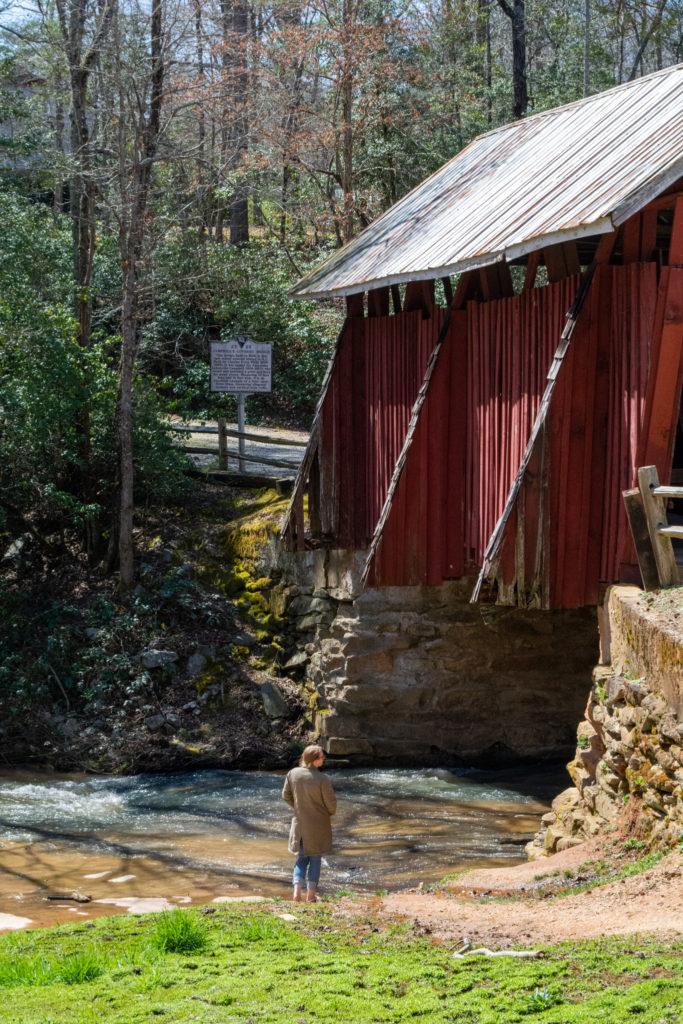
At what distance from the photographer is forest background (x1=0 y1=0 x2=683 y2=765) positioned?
15.7m

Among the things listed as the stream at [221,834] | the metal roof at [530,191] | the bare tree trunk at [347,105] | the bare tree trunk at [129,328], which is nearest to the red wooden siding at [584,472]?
the metal roof at [530,191]

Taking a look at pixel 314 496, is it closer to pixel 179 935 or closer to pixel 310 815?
pixel 310 815

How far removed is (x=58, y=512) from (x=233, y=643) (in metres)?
3.59

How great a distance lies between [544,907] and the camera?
22.1 ft

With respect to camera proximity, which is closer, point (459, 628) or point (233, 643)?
point (459, 628)

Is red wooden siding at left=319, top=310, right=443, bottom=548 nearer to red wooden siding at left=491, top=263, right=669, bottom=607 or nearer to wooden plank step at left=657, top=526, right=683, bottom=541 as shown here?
red wooden siding at left=491, top=263, right=669, bottom=607

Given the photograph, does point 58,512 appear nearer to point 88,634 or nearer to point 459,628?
point 88,634

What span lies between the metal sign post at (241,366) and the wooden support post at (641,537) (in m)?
10.3

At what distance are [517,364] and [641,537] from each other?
9.20ft

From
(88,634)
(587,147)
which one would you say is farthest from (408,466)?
(88,634)

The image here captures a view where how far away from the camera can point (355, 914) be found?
6844 mm

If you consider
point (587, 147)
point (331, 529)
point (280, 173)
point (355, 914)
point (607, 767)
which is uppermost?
point (280, 173)

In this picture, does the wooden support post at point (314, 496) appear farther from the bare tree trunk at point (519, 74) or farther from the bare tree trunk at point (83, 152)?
the bare tree trunk at point (519, 74)

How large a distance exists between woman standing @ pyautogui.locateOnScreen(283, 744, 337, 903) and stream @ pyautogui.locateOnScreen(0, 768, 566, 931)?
80cm
